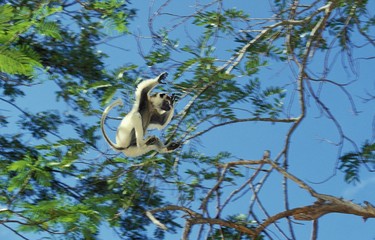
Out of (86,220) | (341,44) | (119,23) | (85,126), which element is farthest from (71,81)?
(341,44)

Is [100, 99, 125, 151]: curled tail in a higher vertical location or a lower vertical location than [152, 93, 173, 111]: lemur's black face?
lower

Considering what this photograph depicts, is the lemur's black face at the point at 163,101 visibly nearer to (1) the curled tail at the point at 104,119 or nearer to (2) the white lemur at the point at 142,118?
(2) the white lemur at the point at 142,118

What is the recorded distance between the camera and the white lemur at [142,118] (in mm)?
2865

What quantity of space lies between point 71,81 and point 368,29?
2.13m

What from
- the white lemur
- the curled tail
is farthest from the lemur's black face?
the curled tail

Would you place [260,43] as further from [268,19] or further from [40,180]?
[40,180]

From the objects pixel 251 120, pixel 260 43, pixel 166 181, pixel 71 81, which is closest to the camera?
pixel 251 120

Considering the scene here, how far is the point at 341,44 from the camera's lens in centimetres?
348

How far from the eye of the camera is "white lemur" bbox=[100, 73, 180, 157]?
2.87 metres

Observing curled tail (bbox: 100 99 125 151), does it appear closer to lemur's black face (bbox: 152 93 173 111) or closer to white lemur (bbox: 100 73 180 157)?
white lemur (bbox: 100 73 180 157)

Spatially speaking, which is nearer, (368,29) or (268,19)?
(268,19)

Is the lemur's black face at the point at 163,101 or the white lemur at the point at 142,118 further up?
the lemur's black face at the point at 163,101

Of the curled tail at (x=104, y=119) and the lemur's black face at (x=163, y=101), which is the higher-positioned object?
the lemur's black face at (x=163, y=101)

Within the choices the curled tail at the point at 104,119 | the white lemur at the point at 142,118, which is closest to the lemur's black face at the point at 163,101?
the white lemur at the point at 142,118
